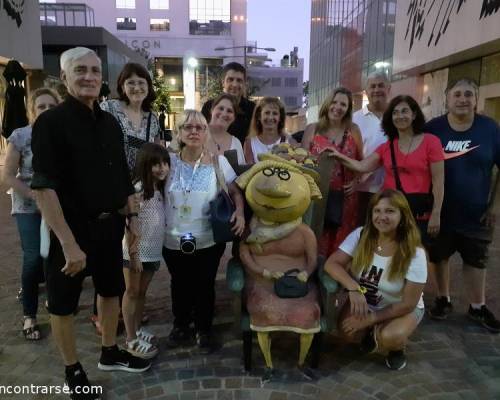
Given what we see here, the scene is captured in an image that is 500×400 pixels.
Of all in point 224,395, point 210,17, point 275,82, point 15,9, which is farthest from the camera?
point 275,82

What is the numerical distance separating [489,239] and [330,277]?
4.99ft

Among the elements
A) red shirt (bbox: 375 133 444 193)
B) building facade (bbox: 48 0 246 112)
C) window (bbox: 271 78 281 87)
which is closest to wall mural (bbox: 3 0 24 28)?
red shirt (bbox: 375 133 444 193)

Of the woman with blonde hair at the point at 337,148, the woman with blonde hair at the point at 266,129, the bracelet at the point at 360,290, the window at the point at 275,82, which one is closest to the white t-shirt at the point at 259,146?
the woman with blonde hair at the point at 266,129

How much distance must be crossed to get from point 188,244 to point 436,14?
9946 millimetres

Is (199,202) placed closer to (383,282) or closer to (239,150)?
(239,150)

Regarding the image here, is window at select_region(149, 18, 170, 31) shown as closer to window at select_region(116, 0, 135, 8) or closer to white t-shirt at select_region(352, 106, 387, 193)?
window at select_region(116, 0, 135, 8)

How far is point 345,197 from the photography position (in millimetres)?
3713

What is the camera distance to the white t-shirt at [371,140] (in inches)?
150

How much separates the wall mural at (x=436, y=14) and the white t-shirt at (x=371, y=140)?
18.1 feet

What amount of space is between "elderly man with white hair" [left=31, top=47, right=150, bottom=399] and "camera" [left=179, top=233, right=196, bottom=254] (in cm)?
42

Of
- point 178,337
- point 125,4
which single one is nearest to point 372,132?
point 178,337

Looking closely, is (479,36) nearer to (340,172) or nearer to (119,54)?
(340,172)

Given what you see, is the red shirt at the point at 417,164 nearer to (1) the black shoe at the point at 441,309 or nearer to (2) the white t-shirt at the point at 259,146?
(2) the white t-shirt at the point at 259,146

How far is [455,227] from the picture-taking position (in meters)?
3.52
